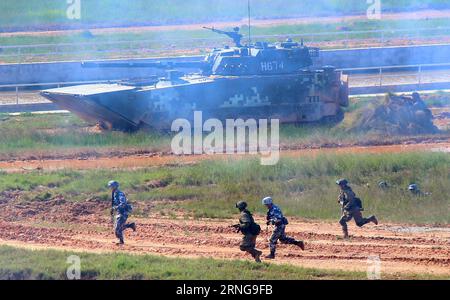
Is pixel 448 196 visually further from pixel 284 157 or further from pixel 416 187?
pixel 284 157

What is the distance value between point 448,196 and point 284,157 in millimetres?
4729

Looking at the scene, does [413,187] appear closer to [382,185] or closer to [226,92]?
[382,185]

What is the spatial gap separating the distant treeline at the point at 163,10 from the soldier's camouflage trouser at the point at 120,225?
99.0 feet

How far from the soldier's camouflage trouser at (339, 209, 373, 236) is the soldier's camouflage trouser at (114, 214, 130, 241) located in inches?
129

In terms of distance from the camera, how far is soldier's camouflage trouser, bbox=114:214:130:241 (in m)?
14.3

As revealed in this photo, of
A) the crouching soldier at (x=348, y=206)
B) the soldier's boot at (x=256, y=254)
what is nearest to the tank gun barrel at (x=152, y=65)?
the crouching soldier at (x=348, y=206)

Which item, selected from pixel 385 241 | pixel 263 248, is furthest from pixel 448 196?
pixel 263 248

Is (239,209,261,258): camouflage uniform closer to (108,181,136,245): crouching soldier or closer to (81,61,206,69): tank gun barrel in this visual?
(108,181,136,245): crouching soldier

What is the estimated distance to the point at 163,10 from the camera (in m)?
44.8

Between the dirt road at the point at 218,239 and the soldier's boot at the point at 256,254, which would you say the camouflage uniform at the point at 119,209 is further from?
the soldier's boot at the point at 256,254

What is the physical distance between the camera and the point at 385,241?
14.5m

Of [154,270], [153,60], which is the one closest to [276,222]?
[154,270]

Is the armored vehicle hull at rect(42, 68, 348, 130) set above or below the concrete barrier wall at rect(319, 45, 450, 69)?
below

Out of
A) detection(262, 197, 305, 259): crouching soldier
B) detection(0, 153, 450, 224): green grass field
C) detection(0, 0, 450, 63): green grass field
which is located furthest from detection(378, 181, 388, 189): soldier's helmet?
detection(0, 0, 450, 63): green grass field
